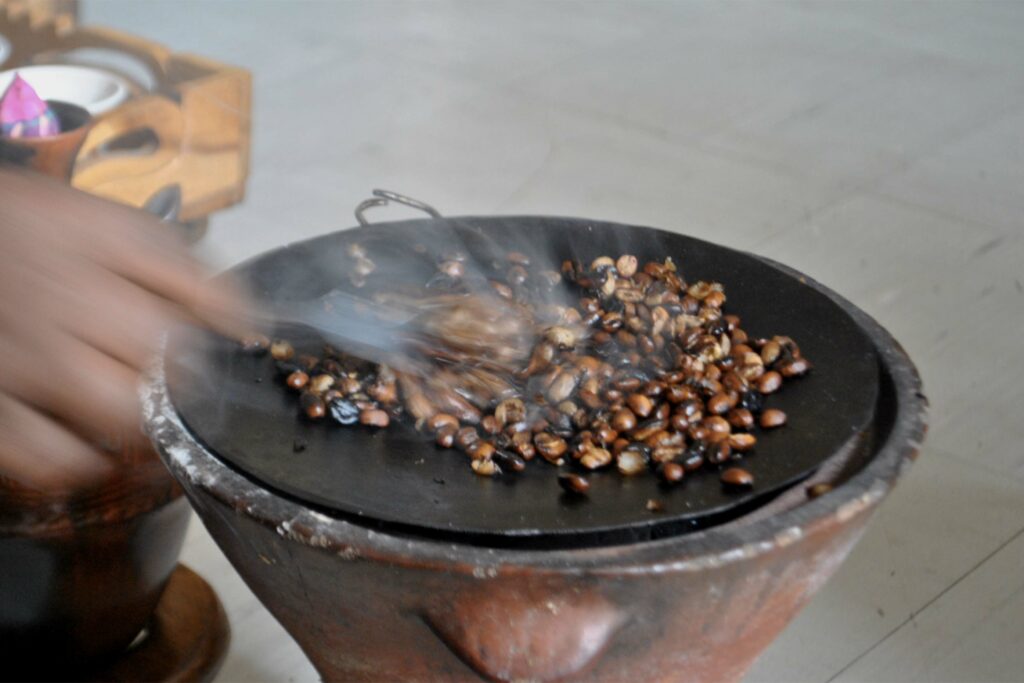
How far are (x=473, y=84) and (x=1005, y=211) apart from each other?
2079 millimetres

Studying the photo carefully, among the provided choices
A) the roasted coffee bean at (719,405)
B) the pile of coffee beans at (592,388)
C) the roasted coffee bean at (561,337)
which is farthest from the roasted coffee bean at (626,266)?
the roasted coffee bean at (719,405)

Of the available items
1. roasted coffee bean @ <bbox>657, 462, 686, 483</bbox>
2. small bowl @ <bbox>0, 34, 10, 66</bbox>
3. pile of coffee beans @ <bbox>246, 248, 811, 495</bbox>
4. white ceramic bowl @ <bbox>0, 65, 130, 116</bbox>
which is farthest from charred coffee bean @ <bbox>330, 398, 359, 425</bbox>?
small bowl @ <bbox>0, 34, 10, 66</bbox>

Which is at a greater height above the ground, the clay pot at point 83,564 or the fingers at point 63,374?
the fingers at point 63,374

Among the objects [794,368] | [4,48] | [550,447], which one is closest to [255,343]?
[550,447]

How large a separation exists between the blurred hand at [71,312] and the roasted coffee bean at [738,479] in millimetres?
569

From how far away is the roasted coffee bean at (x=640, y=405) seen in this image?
55.1 inches

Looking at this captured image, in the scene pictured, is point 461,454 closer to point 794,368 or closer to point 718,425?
point 718,425

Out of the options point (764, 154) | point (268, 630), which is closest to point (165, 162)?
point (268, 630)

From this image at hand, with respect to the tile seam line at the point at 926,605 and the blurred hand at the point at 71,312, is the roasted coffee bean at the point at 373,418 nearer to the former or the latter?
the blurred hand at the point at 71,312

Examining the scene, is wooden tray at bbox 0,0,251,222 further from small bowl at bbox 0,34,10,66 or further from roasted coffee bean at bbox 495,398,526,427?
roasted coffee bean at bbox 495,398,526,427

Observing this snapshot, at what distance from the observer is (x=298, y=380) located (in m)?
1.45

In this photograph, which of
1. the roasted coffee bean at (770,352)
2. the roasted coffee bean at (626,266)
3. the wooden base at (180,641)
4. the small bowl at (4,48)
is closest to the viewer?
the roasted coffee bean at (770,352)

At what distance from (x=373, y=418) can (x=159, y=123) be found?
7.04 ft

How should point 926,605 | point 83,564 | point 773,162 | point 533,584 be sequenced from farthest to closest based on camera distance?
point 773,162, point 926,605, point 83,564, point 533,584
